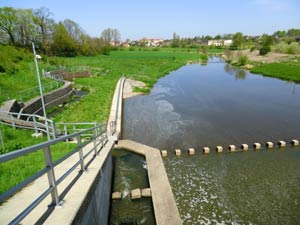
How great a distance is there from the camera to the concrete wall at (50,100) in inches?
632

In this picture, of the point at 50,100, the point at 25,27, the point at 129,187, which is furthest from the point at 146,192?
the point at 25,27

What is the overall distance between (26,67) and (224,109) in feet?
83.1

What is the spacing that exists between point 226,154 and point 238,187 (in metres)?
3.03

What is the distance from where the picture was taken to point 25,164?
21.1ft

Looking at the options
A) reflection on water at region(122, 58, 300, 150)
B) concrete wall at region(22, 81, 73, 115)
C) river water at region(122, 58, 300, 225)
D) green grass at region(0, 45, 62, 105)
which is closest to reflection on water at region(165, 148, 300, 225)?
river water at region(122, 58, 300, 225)

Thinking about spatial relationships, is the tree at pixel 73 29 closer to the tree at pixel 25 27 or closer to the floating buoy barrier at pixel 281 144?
the tree at pixel 25 27

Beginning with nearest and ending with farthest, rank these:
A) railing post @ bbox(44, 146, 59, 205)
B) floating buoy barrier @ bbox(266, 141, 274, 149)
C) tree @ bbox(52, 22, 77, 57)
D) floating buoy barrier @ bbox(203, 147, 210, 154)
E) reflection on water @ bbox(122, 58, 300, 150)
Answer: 1. railing post @ bbox(44, 146, 59, 205)
2. floating buoy barrier @ bbox(203, 147, 210, 154)
3. floating buoy barrier @ bbox(266, 141, 274, 149)
4. reflection on water @ bbox(122, 58, 300, 150)
5. tree @ bbox(52, 22, 77, 57)

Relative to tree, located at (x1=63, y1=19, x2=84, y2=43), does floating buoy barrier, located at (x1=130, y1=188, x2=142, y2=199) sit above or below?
below

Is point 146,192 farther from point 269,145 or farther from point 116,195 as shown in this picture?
A: point 269,145

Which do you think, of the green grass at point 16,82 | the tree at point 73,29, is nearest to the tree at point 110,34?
the tree at point 73,29

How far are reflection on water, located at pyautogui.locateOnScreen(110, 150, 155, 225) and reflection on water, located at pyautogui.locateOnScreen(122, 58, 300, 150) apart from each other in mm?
2623

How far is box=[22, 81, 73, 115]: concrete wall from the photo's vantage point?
1605 centimetres

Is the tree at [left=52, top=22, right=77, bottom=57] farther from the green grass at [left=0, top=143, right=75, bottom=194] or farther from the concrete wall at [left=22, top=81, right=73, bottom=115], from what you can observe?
the green grass at [left=0, top=143, right=75, bottom=194]

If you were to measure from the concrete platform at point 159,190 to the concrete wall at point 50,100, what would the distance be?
860 centimetres
